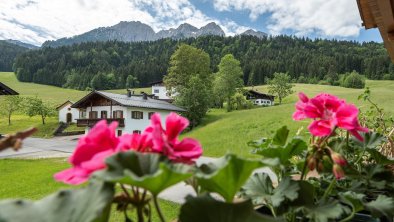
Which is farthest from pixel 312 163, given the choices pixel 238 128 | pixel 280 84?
pixel 280 84

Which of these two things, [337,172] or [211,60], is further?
[211,60]

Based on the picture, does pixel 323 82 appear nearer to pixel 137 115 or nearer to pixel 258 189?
pixel 137 115

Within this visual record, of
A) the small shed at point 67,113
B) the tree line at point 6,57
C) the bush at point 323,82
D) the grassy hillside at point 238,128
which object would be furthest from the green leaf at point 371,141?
the tree line at point 6,57

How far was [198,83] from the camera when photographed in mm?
31141

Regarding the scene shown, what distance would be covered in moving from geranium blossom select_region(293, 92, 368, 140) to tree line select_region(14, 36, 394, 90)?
66800 millimetres

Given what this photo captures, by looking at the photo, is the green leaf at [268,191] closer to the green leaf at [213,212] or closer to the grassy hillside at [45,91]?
the green leaf at [213,212]

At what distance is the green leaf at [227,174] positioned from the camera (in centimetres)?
58

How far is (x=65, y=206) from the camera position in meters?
0.45

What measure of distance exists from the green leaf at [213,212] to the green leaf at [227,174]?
0.13ft

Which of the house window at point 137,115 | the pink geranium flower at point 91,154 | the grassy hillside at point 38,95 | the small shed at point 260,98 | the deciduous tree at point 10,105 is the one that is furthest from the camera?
the small shed at point 260,98

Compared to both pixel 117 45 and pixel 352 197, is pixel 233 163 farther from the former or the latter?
pixel 117 45

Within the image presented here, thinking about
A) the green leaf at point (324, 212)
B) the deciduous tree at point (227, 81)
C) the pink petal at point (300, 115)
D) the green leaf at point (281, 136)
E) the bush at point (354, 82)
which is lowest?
the green leaf at point (324, 212)

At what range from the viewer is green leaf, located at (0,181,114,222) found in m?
0.41

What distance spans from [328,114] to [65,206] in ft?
2.15
